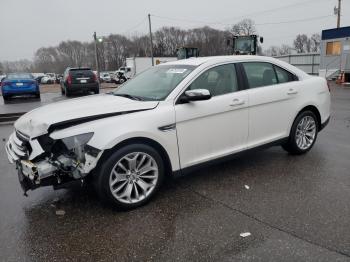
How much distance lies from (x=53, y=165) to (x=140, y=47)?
A: 9704cm

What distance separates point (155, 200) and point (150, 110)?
1.08m

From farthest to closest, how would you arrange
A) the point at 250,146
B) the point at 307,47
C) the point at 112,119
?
1. the point at 307,47
2. the point at 250,146
3. the point at 112,119

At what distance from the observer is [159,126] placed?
3748 millimetres

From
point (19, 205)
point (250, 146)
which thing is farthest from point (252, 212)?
point (19, 205)

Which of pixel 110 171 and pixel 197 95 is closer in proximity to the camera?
pixel 110 171

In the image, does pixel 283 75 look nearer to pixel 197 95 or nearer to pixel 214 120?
pixel 214 120

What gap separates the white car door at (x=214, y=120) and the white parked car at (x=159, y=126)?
0.01 metres

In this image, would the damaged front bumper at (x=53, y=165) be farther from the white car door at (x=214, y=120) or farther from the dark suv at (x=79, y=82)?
the dark suv at (x=79, y=82)

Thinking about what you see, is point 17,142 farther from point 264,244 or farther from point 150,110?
point 264,244

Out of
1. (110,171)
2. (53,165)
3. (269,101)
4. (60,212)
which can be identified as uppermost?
(269,101)

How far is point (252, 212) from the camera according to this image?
3584mm

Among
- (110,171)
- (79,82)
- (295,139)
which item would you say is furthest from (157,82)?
(79,82)

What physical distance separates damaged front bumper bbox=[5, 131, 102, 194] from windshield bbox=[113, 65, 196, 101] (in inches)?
44.9

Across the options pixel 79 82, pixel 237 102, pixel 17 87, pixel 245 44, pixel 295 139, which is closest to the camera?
pixel 237 102
